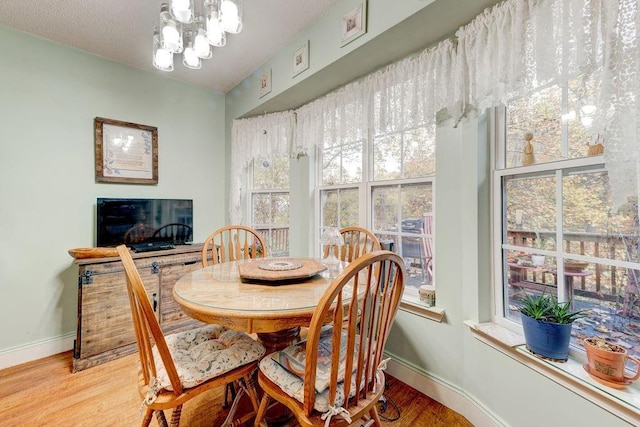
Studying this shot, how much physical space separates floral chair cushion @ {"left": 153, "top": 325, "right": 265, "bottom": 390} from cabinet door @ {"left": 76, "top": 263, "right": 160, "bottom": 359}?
48.3 inches

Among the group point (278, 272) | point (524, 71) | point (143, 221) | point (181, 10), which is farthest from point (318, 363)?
point (143, 221)

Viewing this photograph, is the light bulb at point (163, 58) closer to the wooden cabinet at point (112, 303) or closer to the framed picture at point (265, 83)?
the framed picture at point (265, 83)

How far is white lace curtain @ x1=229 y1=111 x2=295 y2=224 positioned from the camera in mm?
2779

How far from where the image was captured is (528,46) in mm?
1220

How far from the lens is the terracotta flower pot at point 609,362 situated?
1001 millimetres

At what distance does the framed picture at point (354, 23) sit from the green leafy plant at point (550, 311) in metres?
1.76

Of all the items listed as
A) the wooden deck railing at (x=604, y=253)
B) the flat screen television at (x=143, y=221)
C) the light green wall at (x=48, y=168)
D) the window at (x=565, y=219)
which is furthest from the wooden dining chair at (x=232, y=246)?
the wooden deck railing at (x=604, y=253)

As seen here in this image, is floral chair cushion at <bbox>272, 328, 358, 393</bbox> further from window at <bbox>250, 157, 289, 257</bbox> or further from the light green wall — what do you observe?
the light green wall

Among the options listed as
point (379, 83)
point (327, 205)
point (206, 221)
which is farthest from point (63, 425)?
point (379, 83)

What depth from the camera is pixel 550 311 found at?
1.18m

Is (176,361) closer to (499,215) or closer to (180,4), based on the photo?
(180,4)

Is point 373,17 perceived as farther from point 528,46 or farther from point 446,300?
point 446,300

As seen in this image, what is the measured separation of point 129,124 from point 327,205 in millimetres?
2130

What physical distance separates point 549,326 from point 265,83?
2.74 metres
